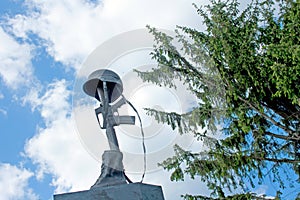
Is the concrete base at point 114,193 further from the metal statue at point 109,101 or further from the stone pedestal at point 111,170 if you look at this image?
the metal statue at point 109,101

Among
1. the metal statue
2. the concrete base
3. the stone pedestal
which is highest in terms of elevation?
the metal statue

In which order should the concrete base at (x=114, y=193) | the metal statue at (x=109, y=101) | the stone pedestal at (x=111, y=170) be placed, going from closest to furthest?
the concrete base at (x=114, y=193) < the stone pedestal at (x=111, y=170) < the metal statue at (x=109, y=101)

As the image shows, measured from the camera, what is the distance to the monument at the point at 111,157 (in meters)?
3.09

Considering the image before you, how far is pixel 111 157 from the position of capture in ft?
11.3

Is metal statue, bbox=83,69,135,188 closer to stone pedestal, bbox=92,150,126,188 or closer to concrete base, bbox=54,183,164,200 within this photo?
stone pedestal, bbox=92,150,126,188

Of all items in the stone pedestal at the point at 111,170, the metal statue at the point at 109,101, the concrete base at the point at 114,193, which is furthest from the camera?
the metal statue at the point at 109,101

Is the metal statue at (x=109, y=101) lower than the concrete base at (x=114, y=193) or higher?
higher

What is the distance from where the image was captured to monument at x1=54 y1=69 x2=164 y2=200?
3094 millimetres

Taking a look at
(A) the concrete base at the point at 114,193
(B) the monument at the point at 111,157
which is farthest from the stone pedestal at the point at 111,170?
(A) the concrete base at the point at 114,193

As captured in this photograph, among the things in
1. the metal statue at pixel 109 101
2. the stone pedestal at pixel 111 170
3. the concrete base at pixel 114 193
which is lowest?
the concrete base at pixel 114 193

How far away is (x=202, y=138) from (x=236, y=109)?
2.99 feet

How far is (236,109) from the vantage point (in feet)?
24.6

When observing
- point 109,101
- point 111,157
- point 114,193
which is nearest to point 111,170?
point 111,157

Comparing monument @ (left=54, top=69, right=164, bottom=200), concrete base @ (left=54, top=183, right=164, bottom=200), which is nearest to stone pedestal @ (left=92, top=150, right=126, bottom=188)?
monument @ (left=54, top=69, right=164, bottom=200)
